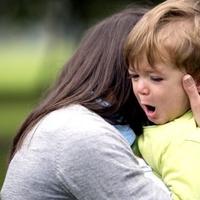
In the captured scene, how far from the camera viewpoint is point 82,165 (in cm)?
326

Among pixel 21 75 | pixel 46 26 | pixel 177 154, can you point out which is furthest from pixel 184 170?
pixel 21 75

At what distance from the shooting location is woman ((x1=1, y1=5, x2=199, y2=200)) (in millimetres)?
3258

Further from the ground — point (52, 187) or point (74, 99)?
point (74, 99)

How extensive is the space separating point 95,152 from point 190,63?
53 centimetres

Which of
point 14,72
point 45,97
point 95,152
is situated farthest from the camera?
point 14,72

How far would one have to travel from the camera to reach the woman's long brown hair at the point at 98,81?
3.56m

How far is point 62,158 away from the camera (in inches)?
129

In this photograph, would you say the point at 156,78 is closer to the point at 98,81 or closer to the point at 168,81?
the point at 168,81

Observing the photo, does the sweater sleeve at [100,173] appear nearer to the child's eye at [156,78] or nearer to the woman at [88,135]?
the woman at [88,135]

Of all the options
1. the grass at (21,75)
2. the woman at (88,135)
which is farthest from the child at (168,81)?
the grass at (21,75)

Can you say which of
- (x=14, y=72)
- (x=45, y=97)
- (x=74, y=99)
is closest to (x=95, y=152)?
(x=74, y=99)

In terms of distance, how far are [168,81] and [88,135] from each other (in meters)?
0.41

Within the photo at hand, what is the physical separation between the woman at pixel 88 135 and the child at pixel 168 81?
0.33ft

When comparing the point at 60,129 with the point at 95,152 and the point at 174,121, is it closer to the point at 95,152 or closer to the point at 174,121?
the point at 95,152
